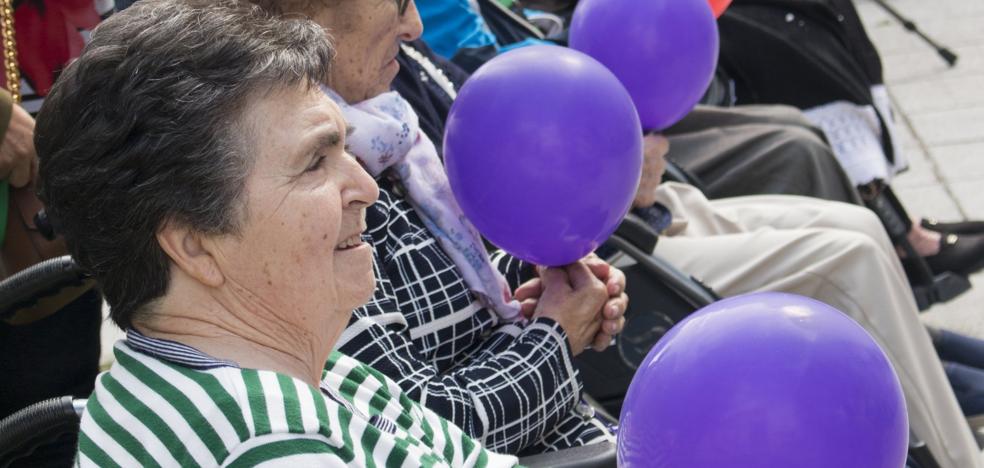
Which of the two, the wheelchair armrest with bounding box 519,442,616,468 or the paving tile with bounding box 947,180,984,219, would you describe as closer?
the wheelchair armrest with bounding box 519,442,616,468

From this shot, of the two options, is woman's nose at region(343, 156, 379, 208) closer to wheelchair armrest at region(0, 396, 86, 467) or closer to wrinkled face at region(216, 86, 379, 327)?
wrinkled face at region(216, 86, 379, 327)

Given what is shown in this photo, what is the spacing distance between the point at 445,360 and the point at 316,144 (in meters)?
0.70

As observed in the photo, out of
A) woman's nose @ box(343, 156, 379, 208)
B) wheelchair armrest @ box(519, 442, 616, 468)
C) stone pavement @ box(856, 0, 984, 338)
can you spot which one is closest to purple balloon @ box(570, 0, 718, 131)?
wheelchair armrest @ box(519, 442, 616, 468)

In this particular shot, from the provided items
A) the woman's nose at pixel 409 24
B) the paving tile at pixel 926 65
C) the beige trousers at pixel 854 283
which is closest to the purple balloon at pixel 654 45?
the beige trousers at pixel 854 283

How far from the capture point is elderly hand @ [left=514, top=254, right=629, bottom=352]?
218cm

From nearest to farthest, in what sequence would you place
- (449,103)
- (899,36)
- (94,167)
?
1. (94,167)
2. (449,103)
3. (899,36)

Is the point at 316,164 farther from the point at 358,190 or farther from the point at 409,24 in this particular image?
the point at 409,24

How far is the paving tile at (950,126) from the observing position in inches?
195

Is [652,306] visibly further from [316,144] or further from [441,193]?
[316,144]

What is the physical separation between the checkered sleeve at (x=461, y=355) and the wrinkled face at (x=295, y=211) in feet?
1.04

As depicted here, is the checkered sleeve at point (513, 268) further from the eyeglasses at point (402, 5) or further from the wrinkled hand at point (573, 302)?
the eyeglasses at point (402, 5)

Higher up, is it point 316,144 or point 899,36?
point 316,144

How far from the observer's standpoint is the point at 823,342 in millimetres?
1357

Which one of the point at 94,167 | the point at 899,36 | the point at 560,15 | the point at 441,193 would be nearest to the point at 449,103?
the point at 441,193
